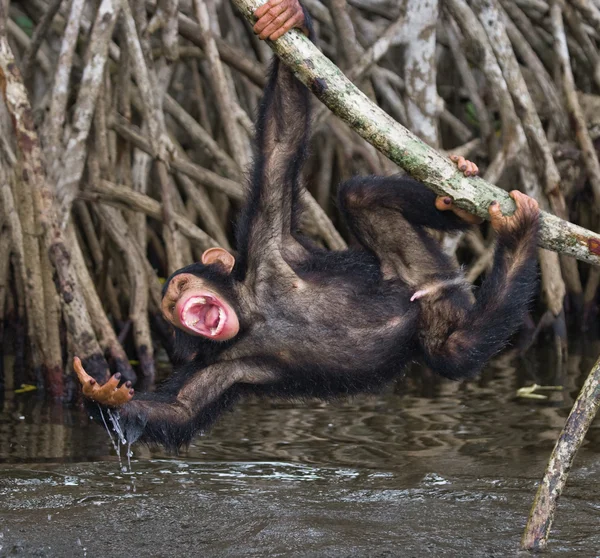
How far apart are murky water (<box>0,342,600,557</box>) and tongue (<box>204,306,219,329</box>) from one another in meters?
0.92

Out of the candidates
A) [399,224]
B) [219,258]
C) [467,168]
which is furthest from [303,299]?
[467,168]

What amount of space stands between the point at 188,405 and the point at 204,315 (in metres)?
0.46

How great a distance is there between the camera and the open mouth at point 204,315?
5191 millimetres

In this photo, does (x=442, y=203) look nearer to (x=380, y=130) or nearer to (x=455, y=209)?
(x=455, y=209)

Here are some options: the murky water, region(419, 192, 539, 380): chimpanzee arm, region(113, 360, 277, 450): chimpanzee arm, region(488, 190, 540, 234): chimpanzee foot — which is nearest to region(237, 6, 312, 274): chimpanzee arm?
region(113, 360, 277, 450): chimpanzee arm

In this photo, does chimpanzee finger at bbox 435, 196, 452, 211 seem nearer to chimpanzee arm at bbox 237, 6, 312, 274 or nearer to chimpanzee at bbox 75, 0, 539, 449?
chimpanzee at bbox 75, 0, 539, 449

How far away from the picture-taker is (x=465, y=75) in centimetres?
1028

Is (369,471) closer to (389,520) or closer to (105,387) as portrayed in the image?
(389,520)

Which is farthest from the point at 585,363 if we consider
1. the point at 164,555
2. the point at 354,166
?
the point at 164,555

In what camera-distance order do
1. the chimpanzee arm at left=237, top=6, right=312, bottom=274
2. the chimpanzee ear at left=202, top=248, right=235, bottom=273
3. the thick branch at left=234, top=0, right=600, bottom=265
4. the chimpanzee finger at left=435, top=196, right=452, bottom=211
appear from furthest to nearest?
the chimpanzee ear at left=202, top=248, right=235, bottom=273 → the chimpanzee arm at left=237, top=6, right=312, bottom=274 → the chimpanzee finger at left=435, top=196, right=452, bottom=211 → the thick branch at left=234, top=0, right=600, bottom=265

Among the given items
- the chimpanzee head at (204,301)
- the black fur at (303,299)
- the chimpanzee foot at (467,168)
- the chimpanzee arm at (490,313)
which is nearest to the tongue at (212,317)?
the chimpanzee head at (204,301)

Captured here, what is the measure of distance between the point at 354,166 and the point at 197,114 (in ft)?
6.36

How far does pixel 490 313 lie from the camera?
5090 mm

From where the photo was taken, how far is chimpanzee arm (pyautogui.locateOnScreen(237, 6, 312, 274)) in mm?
5379
